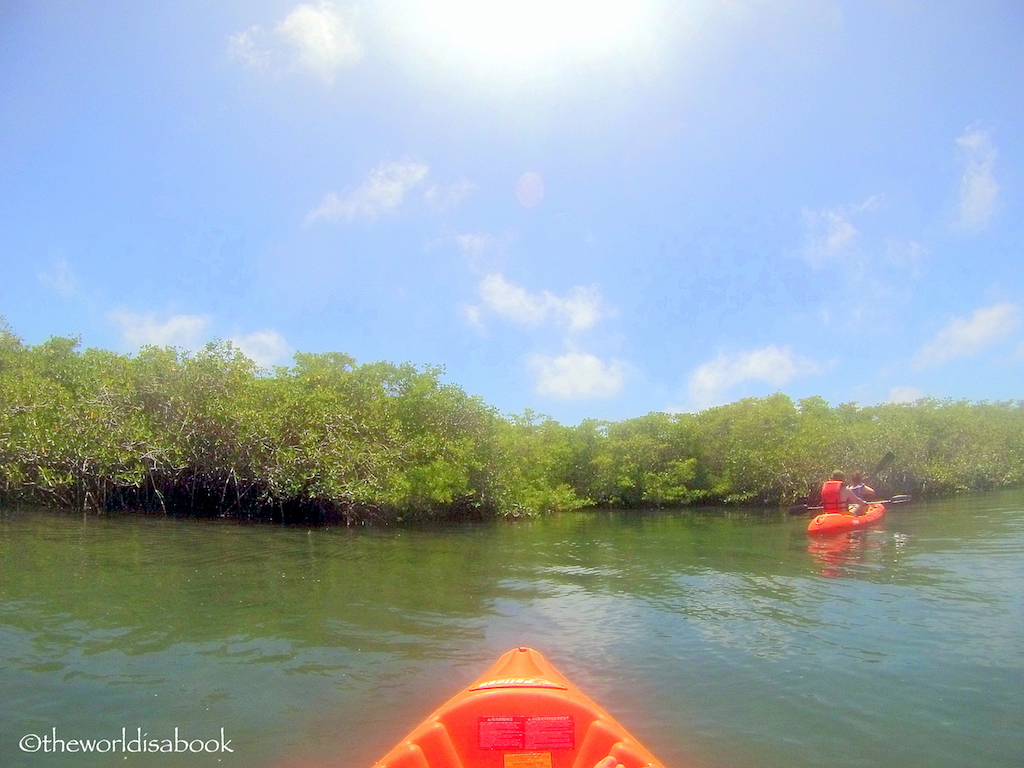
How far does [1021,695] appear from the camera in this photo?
566 centimetres

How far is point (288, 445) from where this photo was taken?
1978 centimetres

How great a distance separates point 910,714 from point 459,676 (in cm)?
384

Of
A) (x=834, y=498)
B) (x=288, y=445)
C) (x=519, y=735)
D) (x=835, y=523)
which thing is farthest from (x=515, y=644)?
(x=288, y=445)

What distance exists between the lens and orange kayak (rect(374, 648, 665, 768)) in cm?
398

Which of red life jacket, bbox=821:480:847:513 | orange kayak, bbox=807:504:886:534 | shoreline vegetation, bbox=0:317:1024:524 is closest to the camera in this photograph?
orange kayak, bbox=807:504:886:534

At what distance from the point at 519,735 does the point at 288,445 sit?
55.7 feet

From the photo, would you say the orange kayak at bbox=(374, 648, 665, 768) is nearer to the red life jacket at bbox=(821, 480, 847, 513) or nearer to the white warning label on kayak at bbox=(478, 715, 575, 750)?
the white warning label on kayak at bbox=(478, 715, 575, 750)

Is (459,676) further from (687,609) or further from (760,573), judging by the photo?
(760,573)

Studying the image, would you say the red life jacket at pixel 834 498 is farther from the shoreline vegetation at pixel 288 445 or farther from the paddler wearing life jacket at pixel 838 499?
the shoreline vegetation at pixel 288 445

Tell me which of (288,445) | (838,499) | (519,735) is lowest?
(519,735)

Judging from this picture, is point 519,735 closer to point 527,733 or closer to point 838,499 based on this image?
point 527,733

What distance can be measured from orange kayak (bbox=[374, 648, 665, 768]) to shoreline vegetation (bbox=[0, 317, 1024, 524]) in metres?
15.3

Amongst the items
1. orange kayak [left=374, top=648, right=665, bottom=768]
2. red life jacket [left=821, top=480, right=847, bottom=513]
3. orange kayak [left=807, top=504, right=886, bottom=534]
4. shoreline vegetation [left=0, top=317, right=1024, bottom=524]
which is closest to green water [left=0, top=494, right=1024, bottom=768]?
orange kayak [left=374, top=648, right=665, bottom=768]

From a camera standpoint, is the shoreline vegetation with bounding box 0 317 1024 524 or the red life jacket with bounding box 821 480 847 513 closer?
the red life jacket with bounding box 821 480 847 513
